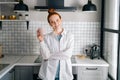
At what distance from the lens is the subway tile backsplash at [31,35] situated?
3418 millimetres

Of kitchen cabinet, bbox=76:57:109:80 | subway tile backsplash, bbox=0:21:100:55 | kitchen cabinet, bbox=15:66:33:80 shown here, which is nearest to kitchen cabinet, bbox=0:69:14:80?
kitchen cabinet, bbox=15:66:33:80

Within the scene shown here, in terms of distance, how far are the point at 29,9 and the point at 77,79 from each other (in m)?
1.38

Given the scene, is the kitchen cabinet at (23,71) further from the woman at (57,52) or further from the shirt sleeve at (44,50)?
the shirt sleeve at (44,50)

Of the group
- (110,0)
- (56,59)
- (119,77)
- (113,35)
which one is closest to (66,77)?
(56,59)

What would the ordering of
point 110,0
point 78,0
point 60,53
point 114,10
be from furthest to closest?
point 78,0, point 110,0, point 114,10, point 60,53

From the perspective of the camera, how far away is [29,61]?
2986mm

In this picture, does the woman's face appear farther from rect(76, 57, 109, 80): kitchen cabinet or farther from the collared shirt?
rect(76, 57, 109, 80): kitchen cabinet

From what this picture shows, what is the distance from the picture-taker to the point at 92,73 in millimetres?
2887

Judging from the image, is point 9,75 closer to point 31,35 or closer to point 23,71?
point 23,71

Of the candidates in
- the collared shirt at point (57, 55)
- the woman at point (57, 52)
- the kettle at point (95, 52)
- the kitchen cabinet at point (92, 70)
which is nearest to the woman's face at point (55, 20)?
the woman at point (57, 52)

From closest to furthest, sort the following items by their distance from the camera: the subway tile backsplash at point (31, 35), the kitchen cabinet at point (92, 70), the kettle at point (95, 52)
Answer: the kitchen cabinet at point (92, 70) → the kettle at point (95, 52) → the subway tile backsplash at point (31, 35)

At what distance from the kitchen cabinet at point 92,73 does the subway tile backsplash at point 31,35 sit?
0.63m

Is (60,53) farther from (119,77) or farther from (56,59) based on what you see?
(119,77)

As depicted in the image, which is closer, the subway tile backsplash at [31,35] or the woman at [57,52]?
the woman at [57,52]
